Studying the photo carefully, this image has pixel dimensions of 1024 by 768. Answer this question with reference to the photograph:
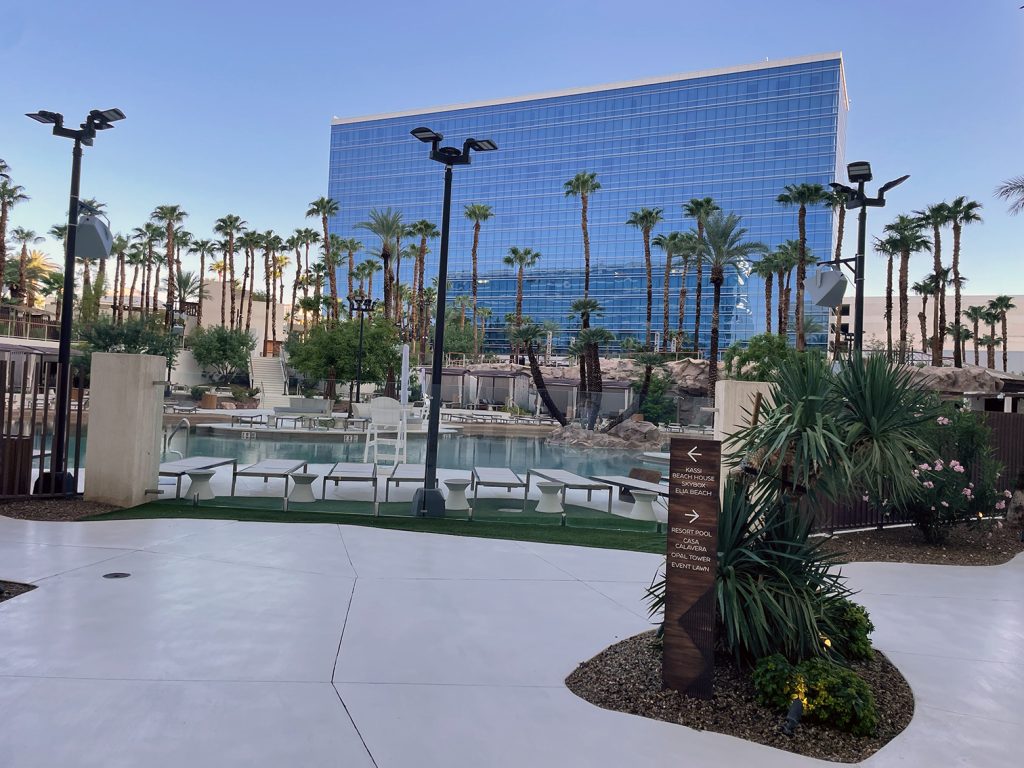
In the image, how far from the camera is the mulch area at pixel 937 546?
29.6 ft

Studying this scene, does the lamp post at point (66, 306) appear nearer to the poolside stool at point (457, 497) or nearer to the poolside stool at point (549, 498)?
the poolside stool at point (457, 497)

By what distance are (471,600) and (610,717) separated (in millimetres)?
2315

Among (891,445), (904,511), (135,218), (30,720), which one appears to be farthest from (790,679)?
(135,218)

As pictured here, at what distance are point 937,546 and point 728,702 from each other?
22.7 feet

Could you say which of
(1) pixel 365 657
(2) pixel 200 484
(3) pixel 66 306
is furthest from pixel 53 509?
(1) pixel 365 657

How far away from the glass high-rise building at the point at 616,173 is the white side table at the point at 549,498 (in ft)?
251

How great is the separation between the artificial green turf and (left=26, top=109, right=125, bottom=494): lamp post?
48.1 inches

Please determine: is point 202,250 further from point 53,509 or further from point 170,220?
point 53,509

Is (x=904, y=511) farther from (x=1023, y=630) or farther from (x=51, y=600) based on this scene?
(x=51, y=600)

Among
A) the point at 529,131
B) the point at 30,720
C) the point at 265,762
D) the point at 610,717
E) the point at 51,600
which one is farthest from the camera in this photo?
the point at 529,131

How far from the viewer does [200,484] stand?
10.6 meters

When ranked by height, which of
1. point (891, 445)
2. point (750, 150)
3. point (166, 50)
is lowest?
point (891, 445)

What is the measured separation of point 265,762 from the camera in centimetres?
336

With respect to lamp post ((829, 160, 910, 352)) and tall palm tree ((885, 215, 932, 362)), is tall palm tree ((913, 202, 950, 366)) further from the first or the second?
lamp post ((829, 160, 910, 352))
